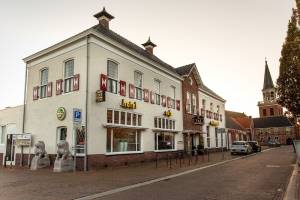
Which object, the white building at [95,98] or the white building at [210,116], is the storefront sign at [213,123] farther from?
the white building at [95,98]

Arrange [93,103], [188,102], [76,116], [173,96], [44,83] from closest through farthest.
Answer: [76,116] < [93,103] < [44,83] < [173,96] < [188,102]

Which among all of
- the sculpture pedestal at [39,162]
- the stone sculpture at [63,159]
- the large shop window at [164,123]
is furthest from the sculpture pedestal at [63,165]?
the large shop window at [164,123]

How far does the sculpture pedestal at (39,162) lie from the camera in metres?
16.6

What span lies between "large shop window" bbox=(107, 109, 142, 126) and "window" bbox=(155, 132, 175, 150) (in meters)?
3.13

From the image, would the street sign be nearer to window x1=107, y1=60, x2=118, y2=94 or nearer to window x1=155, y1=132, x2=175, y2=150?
window x1=107, y1=60, x2=118, y2=94

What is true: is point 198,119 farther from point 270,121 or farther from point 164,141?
point 270,121

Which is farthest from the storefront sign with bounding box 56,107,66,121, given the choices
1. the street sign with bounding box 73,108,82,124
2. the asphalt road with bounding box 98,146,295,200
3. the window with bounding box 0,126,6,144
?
the asphalt road with bounding box 98,146,295,200

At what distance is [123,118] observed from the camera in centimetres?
1877

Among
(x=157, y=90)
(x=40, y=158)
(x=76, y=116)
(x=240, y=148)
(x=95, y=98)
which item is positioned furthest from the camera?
(x=240, y=148)

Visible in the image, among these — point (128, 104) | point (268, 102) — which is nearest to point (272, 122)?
point (268, 102)

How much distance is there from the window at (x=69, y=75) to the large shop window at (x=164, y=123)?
8.26 metres

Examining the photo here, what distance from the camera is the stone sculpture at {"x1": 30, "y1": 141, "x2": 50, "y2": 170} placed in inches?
656

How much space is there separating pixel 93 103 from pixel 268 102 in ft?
262

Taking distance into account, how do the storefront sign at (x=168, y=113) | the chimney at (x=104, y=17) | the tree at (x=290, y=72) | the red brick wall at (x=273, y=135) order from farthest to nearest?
the red brick wall at (x=273, y=135) → the storefront sign at (x=168, y=113) → the chimney at (x=104, y=17) → the tree at (x=290, y=72)
